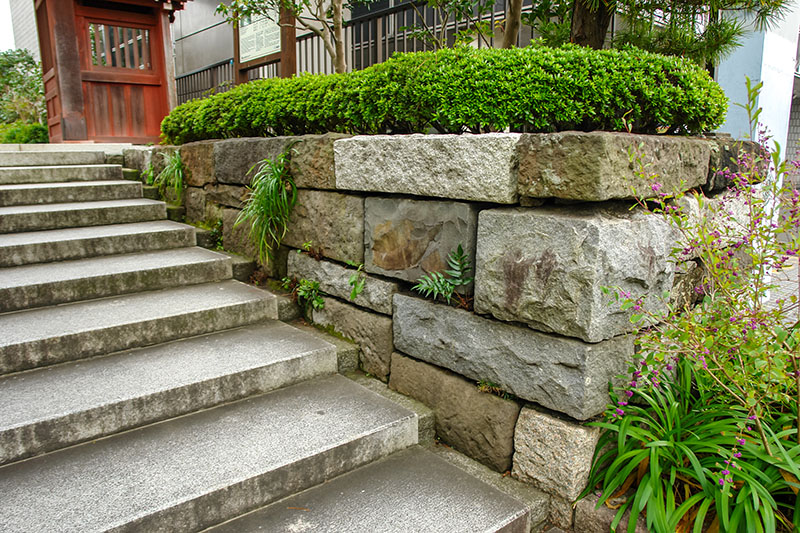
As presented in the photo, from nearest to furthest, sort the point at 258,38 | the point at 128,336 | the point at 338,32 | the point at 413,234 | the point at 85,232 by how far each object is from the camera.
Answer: the point at 413,234 → the point at 128,336 → the point at 85,232 → the point at 338,32 → the point at 258,38

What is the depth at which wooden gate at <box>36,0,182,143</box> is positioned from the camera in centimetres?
692

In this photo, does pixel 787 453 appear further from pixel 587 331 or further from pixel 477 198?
pixel 477 198

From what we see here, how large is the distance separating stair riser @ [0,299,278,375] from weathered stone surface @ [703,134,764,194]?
2.55 metres

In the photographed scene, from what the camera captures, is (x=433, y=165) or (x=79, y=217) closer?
(x=433, y=165)

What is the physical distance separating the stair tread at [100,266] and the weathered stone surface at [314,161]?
0.87 metres

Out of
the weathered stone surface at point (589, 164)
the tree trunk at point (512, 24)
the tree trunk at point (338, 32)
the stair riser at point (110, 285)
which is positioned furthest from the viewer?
→ the tree trunk at point (338, 32)

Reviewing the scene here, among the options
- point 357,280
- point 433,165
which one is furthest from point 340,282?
A: point 433,165

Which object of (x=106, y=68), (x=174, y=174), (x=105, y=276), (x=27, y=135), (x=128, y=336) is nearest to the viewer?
(x=128, y=336)

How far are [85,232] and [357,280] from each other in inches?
87.3

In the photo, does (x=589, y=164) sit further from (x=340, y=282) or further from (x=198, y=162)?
(x=198, y=162)

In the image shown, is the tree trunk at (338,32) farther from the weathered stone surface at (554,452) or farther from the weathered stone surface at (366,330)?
the weathered stone surface at (554,452)

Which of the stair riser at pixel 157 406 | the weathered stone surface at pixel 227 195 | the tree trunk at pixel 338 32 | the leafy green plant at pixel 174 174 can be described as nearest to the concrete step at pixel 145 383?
the stair riser at pixel 157 406

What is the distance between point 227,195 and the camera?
4.02 metres

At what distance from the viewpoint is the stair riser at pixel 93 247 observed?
3.43m
